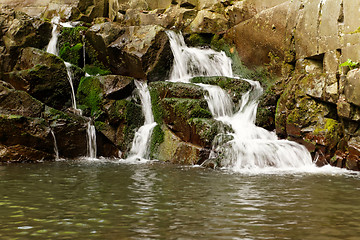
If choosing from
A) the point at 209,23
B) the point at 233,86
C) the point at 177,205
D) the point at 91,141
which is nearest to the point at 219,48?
the point at 209,23

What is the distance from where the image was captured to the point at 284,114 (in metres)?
12.2

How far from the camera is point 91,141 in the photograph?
504 inches

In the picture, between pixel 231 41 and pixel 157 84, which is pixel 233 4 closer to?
pixel 231 41

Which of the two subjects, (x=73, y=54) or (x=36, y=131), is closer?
(x=36, y=131)

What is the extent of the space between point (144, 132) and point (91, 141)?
64.1 inches

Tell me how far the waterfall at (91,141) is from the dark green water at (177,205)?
372 cm

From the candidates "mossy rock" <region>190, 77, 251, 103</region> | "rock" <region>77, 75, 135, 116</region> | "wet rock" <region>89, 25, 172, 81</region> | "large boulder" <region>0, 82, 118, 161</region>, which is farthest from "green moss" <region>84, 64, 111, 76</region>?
"mossy rock" <region>190, 77, 251, 103</region>

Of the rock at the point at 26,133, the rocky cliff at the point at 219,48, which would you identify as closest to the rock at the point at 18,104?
the rocky cliff at the point at 219,48

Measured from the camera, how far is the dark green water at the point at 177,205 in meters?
4.37

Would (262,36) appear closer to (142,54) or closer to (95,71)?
(142,54)

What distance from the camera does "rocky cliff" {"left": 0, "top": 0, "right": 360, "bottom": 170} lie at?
429 inches

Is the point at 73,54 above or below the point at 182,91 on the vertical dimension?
above

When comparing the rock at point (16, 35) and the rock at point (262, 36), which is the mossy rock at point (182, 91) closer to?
the rock at point (262, 36)

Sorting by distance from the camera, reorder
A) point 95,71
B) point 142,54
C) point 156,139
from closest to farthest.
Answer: point 156,139 → point 142,54 → point 95,71
